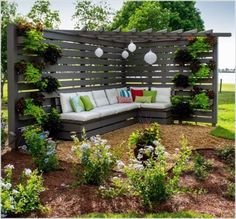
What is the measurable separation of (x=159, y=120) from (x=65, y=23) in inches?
273

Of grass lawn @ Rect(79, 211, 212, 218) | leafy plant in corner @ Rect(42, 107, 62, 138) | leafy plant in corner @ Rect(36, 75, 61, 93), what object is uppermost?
leafy plant in corner @ Rect(36, 75, 61, 93)

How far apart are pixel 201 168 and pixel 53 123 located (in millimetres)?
3366

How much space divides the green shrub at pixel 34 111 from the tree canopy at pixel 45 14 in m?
7.24

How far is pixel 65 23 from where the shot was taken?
14930mm

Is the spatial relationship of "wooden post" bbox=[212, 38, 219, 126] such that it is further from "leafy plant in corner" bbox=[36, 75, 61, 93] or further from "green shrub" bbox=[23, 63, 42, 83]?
"green shrub" bbox=[23, 63, 42, 83]

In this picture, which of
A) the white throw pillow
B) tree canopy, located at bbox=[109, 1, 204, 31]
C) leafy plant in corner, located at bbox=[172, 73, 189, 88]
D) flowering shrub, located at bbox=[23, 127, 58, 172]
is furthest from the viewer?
tree canopy, located at bbox=[109, 1, 204, 31]

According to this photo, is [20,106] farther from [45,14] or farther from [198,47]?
[45,14]

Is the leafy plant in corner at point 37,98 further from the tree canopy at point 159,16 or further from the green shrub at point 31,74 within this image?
the tree canopy at point 159,16

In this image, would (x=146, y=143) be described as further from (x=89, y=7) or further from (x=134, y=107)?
(x=89, y=7)

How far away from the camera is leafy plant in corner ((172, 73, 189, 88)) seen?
10070 mm

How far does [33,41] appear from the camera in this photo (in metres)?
6.99

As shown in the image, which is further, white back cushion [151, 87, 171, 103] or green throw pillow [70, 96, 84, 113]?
white back cushion [151, 87, 171, 103]

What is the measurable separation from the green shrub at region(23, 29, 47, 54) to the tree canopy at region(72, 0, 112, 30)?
835 cm

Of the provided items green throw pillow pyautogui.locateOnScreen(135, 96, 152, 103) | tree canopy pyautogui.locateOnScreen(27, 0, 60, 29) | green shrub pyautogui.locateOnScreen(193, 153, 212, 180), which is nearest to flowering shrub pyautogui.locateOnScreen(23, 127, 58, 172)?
green shrub pyautogui.locateOnScreen(193, 153, 212, 180)
